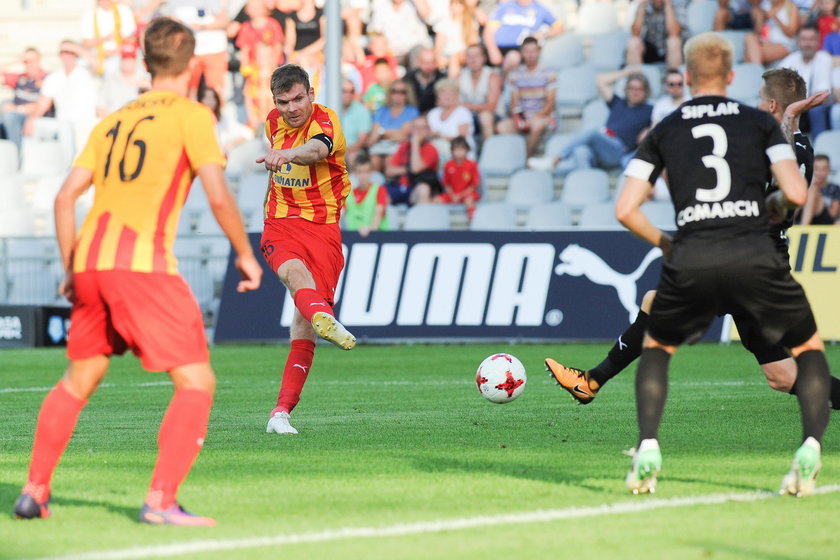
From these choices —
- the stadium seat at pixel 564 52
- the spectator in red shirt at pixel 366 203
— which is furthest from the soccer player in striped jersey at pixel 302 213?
the stadium seat at pixel 564 52

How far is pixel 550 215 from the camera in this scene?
19297 millimetres

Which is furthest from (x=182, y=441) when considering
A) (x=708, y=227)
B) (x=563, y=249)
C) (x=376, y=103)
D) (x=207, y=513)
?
(x=376, y=103)

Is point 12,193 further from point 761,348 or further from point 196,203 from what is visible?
point 761,348

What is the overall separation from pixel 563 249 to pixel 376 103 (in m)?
5.73

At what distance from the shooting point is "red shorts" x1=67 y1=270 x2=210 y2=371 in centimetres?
532

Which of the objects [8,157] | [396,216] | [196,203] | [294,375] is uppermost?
[294,375]

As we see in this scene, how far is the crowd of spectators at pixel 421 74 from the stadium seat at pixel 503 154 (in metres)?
0.27

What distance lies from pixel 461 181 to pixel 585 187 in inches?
67.1

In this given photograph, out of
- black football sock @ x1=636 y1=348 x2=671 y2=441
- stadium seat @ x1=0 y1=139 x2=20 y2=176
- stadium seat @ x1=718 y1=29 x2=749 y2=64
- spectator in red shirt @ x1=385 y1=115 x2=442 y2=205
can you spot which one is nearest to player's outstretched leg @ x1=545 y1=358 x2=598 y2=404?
black football sock @ x1=636 y1=348 x2=671 y2=441

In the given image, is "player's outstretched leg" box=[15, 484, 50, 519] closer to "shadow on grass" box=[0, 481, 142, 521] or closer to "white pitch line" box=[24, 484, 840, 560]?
"shadow on grass" box=[0, 481, 142, 521]

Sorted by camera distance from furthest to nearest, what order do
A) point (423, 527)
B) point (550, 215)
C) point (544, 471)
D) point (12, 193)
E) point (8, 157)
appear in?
1. point (8, 157)
2. point (12, 193)
3. point (550, 215)
4. point (544, 471)
5. point (423, 527)

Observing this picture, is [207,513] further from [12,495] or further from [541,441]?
[541,441]

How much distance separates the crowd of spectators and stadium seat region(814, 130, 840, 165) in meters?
0.37

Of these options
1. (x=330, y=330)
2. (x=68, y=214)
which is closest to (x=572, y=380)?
(x=330, y=330)
